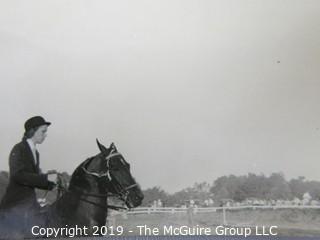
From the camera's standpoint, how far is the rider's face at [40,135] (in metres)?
2.83

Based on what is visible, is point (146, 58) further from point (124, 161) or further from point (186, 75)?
point (124, 161)

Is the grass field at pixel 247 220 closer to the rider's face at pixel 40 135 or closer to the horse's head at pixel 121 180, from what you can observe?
the horse's head at pixel 121 180

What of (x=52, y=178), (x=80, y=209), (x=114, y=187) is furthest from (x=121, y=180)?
(x=52, y=178)

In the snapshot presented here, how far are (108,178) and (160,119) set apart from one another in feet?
1.65

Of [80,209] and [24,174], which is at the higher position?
[24,174]

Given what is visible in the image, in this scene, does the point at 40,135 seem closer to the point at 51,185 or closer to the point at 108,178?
the point at 51,185

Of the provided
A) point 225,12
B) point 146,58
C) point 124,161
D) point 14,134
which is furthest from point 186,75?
Answer: point 14,134

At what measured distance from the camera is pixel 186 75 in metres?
2.90

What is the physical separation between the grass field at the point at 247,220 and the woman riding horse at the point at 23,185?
486 mm

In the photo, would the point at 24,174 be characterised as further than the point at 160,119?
No

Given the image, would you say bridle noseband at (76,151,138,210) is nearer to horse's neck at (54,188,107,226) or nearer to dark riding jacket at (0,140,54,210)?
horse's neck at (54,188,107,226)

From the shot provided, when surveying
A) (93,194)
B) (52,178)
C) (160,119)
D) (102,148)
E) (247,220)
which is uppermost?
(160,119)

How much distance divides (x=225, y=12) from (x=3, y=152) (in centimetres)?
168

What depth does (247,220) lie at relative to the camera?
2.80 m
